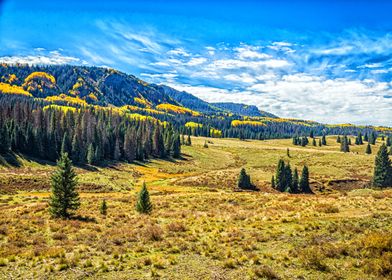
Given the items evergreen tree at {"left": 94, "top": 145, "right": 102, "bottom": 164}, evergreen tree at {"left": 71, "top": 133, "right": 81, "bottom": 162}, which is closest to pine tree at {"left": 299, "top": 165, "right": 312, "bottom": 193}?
evergreen tree at {"left": 94, "top": 145, "right": 102, "bottom": 164}

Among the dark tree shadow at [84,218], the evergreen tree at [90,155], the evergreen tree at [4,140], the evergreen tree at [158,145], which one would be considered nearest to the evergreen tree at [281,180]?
the dark tree shadow at [84,218]

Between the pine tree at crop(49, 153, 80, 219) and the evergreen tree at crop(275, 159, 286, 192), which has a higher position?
the pine tree at crop(49, 153, 80, 219)

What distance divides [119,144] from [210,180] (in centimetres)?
5692

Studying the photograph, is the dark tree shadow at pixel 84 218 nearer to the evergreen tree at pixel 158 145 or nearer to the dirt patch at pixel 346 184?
the dirt patch at pixel 346 184

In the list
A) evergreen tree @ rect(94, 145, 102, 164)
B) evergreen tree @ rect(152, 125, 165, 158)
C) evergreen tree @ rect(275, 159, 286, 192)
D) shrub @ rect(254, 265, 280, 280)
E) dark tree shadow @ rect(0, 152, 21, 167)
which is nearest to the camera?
shrub @ rect(254, 265, 280, 280)

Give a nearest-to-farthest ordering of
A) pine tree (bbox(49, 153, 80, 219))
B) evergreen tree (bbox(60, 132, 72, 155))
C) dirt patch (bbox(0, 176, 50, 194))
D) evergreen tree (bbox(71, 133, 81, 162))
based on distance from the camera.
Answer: pine tree (bbox(49, 153, 80, 219)), dirt patch (bbox(0, 176, 50, 194)), evergreen tree (bbox(60, 132, 72, 155)), evergreen tree (bbox(71, 133, 81, 162))

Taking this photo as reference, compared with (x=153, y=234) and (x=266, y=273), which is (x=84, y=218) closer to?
(x=153, y=234)

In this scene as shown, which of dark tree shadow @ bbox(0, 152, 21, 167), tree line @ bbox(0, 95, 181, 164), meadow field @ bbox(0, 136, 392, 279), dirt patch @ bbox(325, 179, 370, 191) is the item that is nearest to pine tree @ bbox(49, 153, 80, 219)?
meadow field @ bbox(0, 136, 392, 279)

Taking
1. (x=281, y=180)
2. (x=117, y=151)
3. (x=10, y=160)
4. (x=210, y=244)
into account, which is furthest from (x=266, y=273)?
(x=117, y=151)

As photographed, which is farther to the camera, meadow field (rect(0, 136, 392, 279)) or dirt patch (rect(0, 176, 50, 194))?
dirt patch (rect(0, 176, 50, 194))

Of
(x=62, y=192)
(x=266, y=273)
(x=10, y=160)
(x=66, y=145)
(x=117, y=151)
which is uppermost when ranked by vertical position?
(x=266, y=273)

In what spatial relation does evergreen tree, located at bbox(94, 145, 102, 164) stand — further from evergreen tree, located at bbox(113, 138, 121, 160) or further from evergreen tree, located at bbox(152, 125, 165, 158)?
evergreen tree, located at bbox(152, 125, 165, 158)

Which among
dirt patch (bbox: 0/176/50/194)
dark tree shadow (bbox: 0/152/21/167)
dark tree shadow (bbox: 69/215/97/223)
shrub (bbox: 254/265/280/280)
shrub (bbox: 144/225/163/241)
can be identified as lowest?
dirt patch (bbox: 0/176/50/194)

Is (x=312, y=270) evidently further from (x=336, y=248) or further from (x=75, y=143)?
(x=75, y=143)
